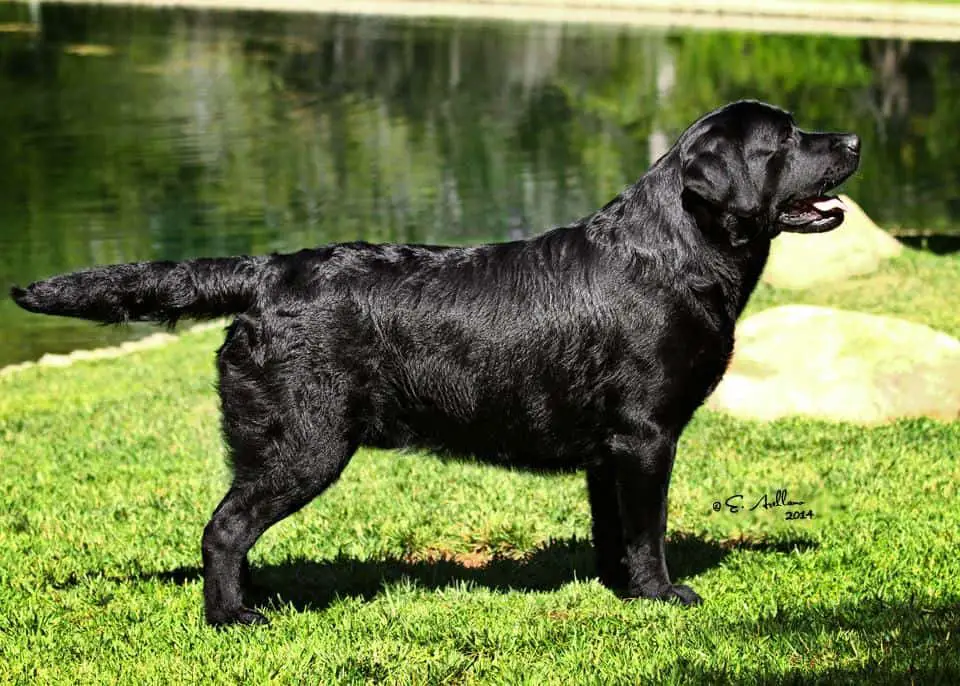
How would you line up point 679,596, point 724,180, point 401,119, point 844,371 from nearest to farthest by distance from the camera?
point 724,180, point 679,596, point 844,371, point 401,119

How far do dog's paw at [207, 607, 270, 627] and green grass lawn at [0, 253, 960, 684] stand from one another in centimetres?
7

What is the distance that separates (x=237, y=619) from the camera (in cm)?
558

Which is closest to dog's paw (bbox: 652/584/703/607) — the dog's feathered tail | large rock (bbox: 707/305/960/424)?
the dog's feathered tail

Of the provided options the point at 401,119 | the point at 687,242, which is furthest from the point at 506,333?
the point at 401,119

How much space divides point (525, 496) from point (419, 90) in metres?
28.3

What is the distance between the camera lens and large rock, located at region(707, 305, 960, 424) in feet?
29.9

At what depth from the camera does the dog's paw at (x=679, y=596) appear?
573 cm

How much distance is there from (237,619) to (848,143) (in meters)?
3.37

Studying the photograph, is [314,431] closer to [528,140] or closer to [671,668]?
[671,668]

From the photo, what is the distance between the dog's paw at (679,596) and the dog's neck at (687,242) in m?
1.24

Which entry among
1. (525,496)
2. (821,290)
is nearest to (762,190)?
(525,496)

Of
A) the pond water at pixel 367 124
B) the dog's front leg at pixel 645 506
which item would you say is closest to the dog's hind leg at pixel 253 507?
the dog's front leg at pixel 645 506

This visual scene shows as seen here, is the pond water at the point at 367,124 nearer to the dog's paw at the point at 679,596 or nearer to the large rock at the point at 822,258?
the large rock at the point at 822,258

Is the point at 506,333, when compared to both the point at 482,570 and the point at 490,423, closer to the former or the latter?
the point at 490,423
